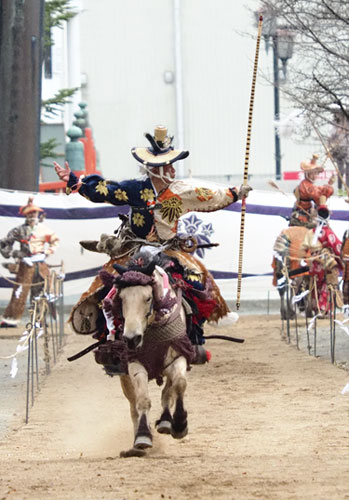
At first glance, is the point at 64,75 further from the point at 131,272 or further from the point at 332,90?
the point at 131,272

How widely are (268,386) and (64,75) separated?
35.1 metres

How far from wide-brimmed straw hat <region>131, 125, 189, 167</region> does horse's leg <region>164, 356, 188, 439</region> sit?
6.26ft

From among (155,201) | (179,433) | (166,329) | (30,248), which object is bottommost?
(179,433)

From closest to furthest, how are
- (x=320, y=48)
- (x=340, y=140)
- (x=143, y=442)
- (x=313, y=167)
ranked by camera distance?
(x=143, y=442) < (x=320, y=48) < (x=340, y=140) < (x=313, y=167)

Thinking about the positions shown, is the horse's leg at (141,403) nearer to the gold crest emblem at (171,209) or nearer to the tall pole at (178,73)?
the gold crest emblem at (171,209)

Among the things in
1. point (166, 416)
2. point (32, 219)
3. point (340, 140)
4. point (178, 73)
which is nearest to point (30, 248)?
point (32, 219)

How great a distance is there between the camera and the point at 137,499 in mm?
8367

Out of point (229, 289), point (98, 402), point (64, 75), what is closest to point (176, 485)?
point (98, 402)

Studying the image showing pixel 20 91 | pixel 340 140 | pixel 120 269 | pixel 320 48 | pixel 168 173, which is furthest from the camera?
pixel 20 91

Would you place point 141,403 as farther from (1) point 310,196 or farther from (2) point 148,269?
(1) point 310,196

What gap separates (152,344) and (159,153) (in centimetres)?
196

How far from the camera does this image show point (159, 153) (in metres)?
11.6

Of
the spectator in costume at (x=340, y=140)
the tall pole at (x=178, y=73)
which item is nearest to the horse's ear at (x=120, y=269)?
the spectator in costume at (x=340, y=140)

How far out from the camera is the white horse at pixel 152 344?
9984mm
